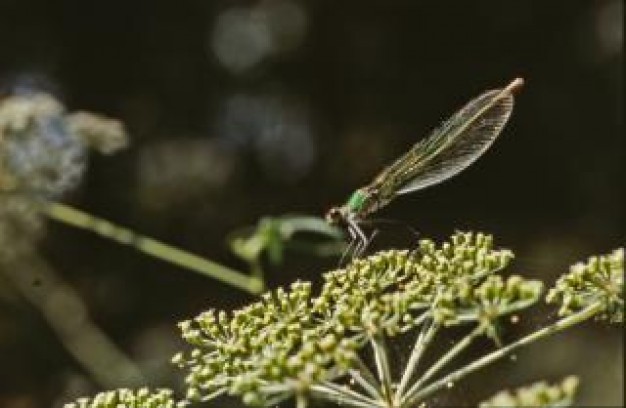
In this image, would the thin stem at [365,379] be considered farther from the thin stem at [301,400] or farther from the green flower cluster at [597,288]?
the green flower cluster at [597,288]

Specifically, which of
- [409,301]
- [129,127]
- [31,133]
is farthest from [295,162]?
[409,301]

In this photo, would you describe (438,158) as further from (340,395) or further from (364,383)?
(340,395)

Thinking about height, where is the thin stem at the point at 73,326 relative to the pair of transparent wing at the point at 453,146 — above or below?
above

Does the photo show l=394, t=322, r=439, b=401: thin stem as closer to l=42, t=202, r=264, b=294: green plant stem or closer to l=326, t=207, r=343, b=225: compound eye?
l=326, t=207, r=343, b=225: compound eye

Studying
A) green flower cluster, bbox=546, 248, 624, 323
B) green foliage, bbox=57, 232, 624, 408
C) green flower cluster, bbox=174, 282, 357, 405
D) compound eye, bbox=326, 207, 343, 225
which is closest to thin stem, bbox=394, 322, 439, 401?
green foliage, bbox=57, 232, 624, 408

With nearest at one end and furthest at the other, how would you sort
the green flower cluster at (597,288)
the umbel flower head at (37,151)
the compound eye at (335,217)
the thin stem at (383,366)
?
the green flower cluster at (597,288), the thin stem at (383,366), the compound eye at (335,217), the umbel flower head at (37,151)

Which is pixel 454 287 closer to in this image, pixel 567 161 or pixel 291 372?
pixel 291 372

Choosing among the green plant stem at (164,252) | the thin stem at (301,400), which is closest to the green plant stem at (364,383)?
the thin stem at (301,400)
